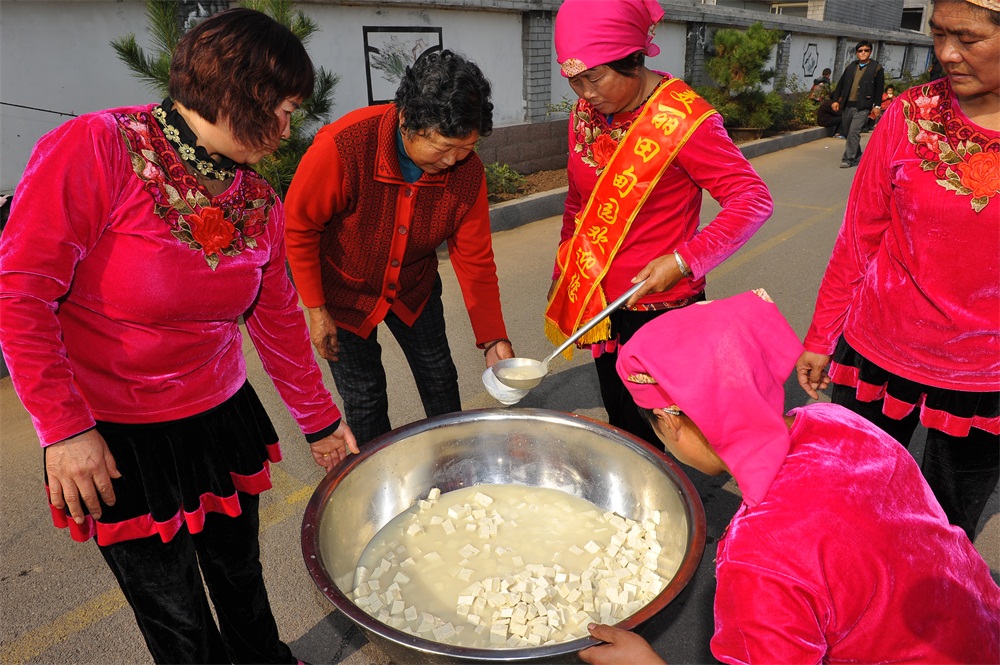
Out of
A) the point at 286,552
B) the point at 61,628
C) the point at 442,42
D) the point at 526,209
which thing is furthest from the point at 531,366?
the point at 442,42

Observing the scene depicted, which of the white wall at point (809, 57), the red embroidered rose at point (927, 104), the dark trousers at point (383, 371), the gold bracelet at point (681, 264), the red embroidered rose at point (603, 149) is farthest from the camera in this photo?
the white wall at point (809, 57)

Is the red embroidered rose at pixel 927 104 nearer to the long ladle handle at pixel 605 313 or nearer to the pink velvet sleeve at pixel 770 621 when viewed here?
the long ladle handle at pixel 605 313

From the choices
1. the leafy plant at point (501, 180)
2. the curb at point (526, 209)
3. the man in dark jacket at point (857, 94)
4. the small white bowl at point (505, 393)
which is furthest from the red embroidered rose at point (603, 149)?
the man in dark jacket at point (857, 94)

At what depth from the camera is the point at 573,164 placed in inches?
120

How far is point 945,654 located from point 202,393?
1796 millimetres

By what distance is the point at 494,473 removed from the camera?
2.44 m

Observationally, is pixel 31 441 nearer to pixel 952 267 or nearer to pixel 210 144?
pixel 210 144

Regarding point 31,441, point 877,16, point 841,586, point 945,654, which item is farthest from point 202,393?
point 877,16

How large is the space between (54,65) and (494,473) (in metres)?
5.62

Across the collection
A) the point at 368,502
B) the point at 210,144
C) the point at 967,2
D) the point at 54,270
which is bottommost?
the point at 368,502

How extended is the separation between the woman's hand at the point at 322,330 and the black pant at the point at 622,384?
1081 mm

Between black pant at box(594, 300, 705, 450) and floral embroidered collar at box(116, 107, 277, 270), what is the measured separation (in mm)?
1514

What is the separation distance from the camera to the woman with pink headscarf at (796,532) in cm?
135

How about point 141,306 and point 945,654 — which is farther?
point 141,306
